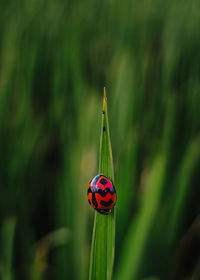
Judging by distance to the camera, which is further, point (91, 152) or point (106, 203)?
point (91, 152)

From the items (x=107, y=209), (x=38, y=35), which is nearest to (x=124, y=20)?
(x=38, y=35)

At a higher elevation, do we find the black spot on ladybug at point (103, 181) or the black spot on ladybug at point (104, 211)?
the black spot on ladybug at point (103, 181)

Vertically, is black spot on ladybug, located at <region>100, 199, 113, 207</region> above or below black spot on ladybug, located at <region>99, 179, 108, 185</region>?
below

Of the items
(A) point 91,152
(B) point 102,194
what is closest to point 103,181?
(B) point 102,194

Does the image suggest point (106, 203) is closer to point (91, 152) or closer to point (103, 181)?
point (103, 181)

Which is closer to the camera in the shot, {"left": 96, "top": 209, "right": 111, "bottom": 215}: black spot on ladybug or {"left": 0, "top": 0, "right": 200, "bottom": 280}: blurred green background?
{"left": 96, "top": 209, "right": 111, "bottom": 215}: black spot on ladybug

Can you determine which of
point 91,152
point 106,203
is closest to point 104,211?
point 106,203
